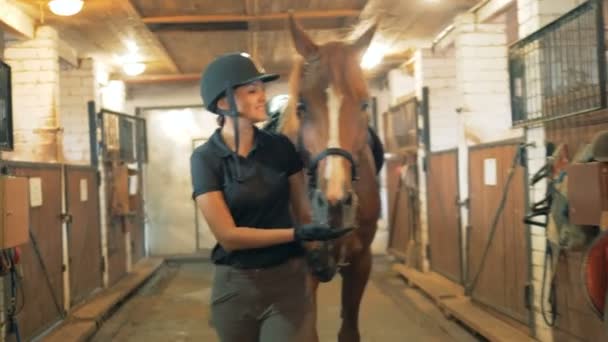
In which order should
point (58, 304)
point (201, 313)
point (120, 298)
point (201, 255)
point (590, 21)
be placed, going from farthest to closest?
point (201, 255), point (120, 298), point (201, 313), point (58, 304), point (590, 21)

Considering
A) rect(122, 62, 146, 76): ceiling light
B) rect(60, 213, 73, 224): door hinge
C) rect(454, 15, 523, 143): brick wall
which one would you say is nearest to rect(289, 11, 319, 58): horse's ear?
rect(454, 15, 523, 143): brick wall

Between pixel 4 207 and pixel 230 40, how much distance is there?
3466 mm

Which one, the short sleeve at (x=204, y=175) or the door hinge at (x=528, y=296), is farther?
the door hinge at (x=528, y=296)

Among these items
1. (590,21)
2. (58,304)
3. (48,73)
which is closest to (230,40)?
(48,73)

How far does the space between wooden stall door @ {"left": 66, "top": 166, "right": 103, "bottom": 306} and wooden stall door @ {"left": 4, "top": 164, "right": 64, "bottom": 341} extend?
12.7 inches

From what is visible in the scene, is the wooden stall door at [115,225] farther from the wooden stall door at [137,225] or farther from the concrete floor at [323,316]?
the wooden stall door at [137,225]

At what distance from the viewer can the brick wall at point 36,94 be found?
16.1ft

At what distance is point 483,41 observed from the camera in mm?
5008

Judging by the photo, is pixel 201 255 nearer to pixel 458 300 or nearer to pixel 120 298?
pixel 120 298

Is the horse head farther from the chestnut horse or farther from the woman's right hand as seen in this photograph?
the woman's right hand

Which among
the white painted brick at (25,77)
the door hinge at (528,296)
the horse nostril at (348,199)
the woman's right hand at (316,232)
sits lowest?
the door hinge at (528,296)

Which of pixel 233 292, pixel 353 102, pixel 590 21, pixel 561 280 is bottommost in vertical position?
pixel 561 280

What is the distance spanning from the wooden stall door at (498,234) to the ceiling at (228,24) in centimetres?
139

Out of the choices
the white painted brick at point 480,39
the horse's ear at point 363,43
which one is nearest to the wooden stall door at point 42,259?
the horse's ear at point 363,43
